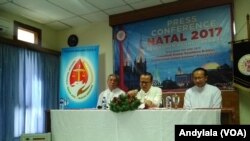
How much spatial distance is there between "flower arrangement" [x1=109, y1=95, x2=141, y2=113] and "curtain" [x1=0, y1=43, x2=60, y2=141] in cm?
233

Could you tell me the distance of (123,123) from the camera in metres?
2.83

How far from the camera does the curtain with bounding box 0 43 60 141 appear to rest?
4.41 m

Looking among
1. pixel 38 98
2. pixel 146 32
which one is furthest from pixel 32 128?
pixel 146 32

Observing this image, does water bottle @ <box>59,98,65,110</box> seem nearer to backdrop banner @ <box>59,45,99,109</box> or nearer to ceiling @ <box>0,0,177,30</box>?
backdrop banner @ <box>59,45,99,109</box>

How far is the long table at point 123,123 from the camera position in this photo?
8.42 feet

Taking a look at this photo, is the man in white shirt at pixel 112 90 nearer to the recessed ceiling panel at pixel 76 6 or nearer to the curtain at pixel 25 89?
the recessed ceiling panel at pixel 76 6

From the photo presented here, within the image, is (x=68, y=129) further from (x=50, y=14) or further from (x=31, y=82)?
(x=50, y=14)

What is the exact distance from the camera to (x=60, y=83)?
204 inches

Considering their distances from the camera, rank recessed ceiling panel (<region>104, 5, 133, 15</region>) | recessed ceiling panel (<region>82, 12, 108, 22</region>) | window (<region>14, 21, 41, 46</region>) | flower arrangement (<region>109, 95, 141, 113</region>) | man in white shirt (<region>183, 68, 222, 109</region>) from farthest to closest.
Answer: recessed ceiling panel (<region>82, 12, 108, 22</region>) < window (<region>14, 21, 41, 46</region>) < recessed ceiling panel (<region>104, 5, 133, 15</region>) < man in white shirt (<region>183, 68, 222, 109</region>) < flower arrangement (<region>109, 95, 141, 113</region>)

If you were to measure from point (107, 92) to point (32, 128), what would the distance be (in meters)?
1.73

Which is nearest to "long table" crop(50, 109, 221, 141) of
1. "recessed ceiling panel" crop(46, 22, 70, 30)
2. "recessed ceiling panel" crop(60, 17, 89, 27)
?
"recessed ceiling panel" crop(60, 17, 89, 27)

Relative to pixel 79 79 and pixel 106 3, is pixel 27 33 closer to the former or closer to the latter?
pixel 79 79

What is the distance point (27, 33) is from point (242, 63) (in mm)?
3738

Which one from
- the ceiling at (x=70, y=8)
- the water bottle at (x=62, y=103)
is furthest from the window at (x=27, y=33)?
the water bottle at (x=62, y=103)
